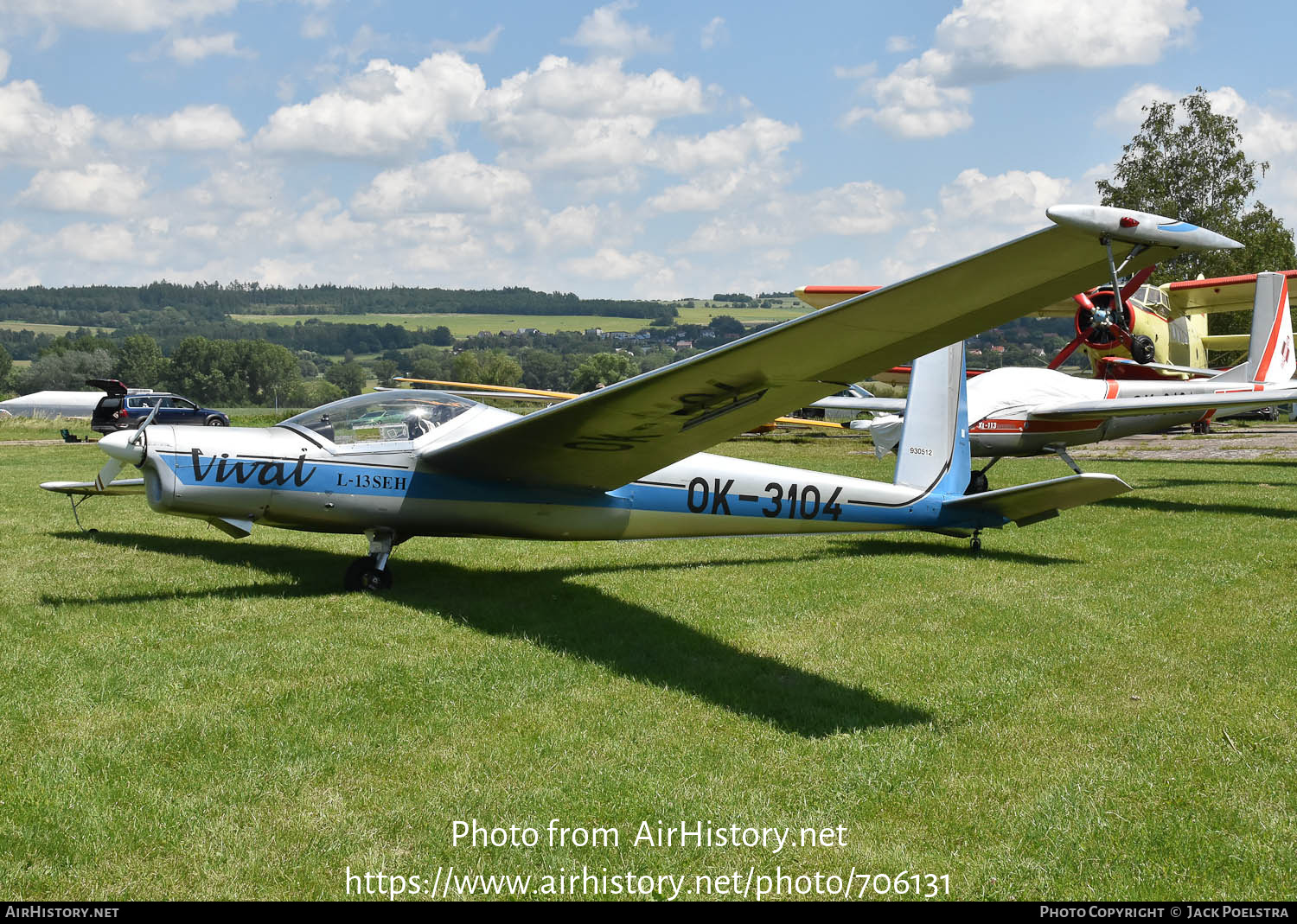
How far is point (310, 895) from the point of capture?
3.27 metres

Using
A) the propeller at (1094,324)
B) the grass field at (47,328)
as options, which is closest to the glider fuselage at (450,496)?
the propeller at (1094,324)

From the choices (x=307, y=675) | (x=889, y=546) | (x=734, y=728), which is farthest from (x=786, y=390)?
(x=889, y=546)

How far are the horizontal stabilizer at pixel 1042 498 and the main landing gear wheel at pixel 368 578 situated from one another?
5836 millimetres

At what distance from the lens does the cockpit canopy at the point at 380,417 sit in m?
8.13

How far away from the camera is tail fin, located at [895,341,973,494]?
396 inches

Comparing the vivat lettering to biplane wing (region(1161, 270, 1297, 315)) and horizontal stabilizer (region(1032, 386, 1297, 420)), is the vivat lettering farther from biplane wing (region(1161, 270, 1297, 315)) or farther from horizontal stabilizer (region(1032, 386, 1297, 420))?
biplane wing (region(1161, 270, 1297, 315))

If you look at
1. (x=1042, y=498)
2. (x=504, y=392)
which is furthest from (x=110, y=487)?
(x=1042, y=498)

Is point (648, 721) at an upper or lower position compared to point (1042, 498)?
lower

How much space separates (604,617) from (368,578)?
2.27 m

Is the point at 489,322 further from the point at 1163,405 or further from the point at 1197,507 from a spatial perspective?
the point at 1197,507

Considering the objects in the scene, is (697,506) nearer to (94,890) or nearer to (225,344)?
(94,890)

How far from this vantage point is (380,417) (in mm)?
8266

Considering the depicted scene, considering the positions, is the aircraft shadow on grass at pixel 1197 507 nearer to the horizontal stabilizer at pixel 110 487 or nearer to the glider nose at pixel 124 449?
the glider nose at pixel 124 449

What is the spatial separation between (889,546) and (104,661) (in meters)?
8.00
